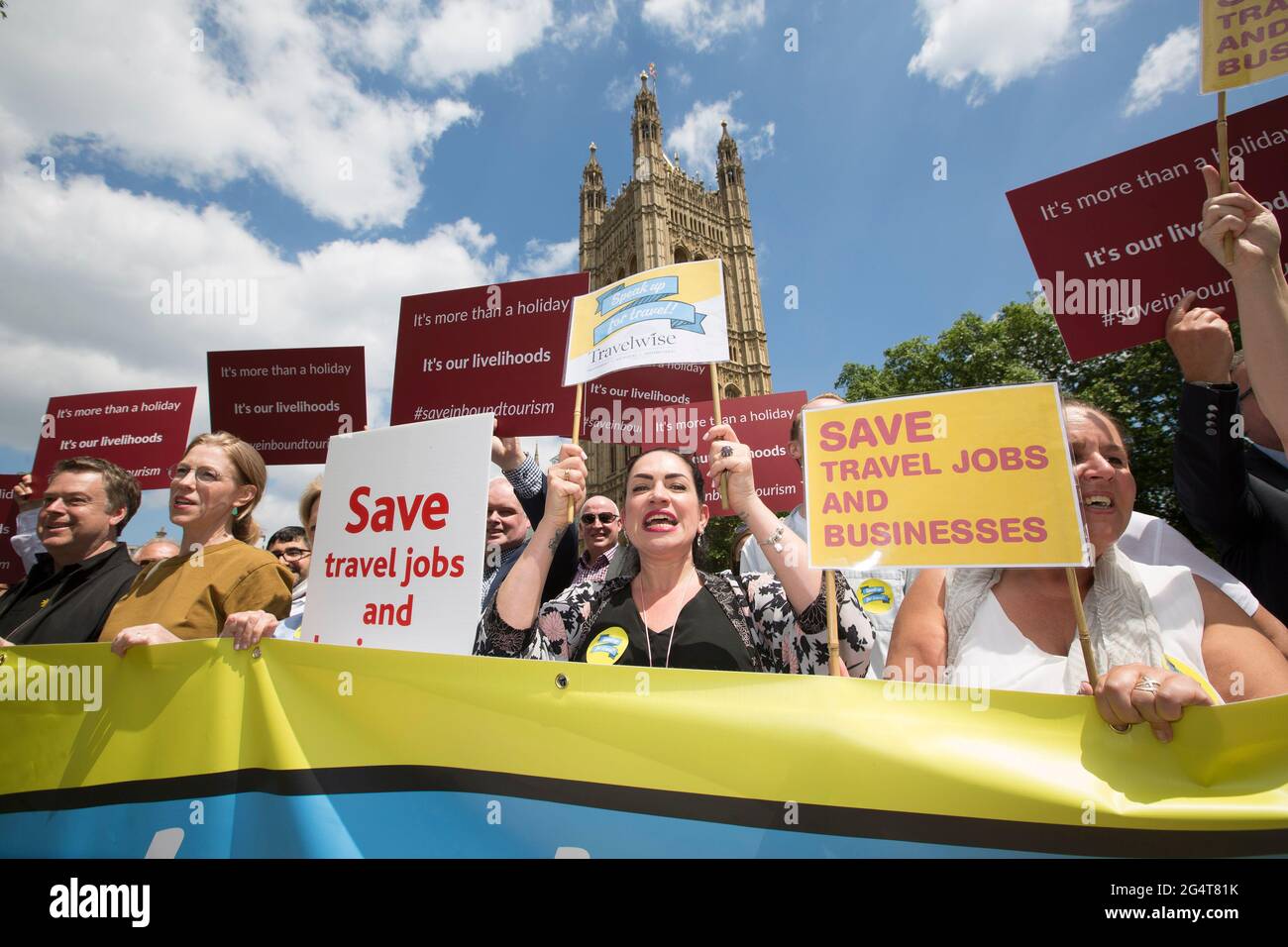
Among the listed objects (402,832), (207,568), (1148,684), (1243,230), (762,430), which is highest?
(762,430)

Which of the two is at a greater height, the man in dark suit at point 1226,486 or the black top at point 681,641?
the man in dark suit at point 1226,486

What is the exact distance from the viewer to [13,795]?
2.29 metres

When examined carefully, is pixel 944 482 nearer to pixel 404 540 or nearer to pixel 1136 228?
pixel 404 540

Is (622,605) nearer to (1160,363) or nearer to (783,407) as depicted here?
(783,407)

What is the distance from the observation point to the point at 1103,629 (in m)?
1.79

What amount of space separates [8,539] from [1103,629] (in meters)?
8.72

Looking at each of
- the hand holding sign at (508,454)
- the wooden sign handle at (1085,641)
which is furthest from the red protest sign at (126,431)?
the wooden sign handle at (1085,641)

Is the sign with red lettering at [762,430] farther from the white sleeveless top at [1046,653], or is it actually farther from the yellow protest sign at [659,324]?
the white sleeveless top at [1046,653]

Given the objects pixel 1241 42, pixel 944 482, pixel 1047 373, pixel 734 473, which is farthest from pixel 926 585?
pixel 1047 373

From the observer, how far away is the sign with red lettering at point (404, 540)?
2.37 metres

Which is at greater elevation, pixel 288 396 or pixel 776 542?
pixel 288 396

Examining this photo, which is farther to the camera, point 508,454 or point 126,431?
point 126,431
